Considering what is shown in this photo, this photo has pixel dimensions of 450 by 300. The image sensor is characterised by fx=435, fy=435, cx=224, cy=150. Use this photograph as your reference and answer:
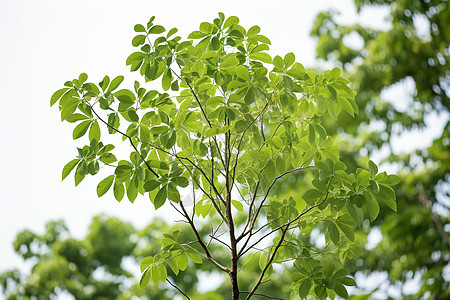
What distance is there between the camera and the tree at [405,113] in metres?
4.63

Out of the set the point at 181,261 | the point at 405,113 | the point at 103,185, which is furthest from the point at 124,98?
the point at 405,113

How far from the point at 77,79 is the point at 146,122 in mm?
192

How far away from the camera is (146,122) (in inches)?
42.4

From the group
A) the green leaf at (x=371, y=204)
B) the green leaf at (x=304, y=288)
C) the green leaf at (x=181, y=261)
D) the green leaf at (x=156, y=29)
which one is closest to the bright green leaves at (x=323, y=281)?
the green leaf at (x=304, y=288)

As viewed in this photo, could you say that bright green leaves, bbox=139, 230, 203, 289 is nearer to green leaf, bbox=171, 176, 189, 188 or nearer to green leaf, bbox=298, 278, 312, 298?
green leaf, bbox=171, 176, 189, 188

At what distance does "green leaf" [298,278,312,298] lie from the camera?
114 centimetres

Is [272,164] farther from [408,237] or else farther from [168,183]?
[408,237]

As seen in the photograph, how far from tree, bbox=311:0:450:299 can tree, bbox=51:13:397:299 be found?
2.37 meters

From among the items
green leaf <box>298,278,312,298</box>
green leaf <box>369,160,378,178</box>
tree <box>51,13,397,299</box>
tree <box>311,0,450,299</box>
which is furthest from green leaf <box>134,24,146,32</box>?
tree <box>311,0,450,299</box>

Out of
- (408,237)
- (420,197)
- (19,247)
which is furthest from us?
(19,247)

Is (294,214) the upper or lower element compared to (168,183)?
upper

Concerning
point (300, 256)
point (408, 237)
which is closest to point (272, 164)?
point (300, 256)

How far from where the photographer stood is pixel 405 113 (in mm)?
6566

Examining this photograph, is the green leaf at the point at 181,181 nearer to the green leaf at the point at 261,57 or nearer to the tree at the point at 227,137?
the tree at the point at 227,137
